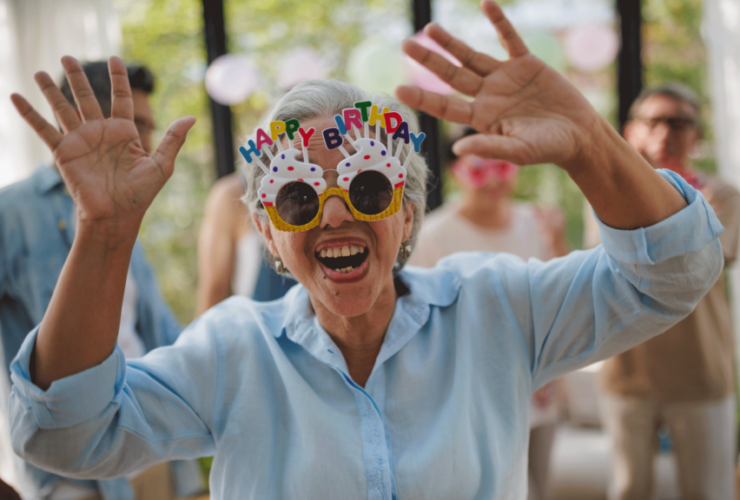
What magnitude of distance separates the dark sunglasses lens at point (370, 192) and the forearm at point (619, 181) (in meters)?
0.36

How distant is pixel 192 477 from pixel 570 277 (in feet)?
5.57

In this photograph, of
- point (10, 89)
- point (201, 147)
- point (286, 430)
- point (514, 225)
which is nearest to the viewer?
point (286, 430)

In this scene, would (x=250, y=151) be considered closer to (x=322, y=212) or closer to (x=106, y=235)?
(x=322, y=212)

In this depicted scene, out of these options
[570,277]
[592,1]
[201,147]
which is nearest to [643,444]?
[570,277]

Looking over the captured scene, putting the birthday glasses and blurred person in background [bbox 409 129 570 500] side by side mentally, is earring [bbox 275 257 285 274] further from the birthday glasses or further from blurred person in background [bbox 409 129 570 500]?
the birthday glasses

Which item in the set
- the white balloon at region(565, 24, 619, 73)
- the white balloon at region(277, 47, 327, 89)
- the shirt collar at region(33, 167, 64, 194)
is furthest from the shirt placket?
Result: the white balloon at region(565, 24, 619, 73)

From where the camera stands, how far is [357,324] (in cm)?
138

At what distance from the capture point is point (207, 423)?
126 centimetres

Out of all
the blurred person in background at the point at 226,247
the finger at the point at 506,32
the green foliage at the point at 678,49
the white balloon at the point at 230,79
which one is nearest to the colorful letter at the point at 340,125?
the finger at the point at 506,32

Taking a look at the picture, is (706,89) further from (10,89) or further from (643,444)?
(10,89)

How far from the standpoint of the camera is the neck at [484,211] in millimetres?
3020

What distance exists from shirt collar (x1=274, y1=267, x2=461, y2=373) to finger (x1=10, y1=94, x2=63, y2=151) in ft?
1.94

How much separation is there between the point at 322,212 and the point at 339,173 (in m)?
0.09

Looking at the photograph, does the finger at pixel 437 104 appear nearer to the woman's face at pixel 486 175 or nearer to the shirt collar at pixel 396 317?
the shirt collar at pixel 396 317
